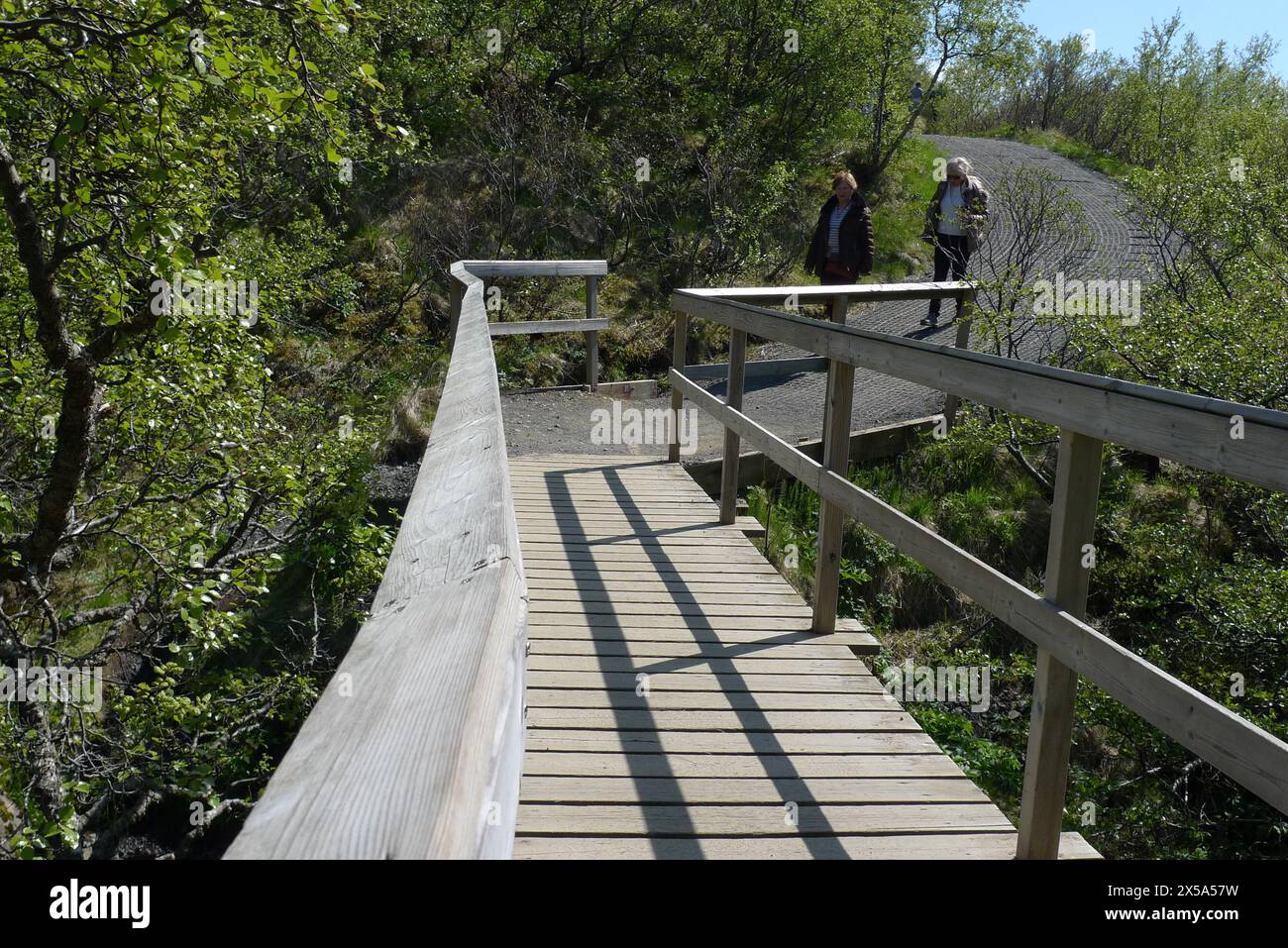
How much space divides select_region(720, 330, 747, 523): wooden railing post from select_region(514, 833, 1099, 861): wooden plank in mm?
3305

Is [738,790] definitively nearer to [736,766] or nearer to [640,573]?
[736,766]

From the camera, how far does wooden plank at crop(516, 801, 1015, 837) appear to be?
3111mm

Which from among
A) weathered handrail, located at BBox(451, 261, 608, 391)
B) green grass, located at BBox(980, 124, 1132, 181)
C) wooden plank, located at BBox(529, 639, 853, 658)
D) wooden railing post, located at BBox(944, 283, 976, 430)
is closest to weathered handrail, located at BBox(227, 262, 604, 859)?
wooden plank, located at BBox(529, 639, 853, 658)

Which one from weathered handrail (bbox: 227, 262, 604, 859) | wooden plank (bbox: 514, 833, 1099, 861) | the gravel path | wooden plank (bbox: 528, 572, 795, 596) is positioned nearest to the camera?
weathered handrail (bbox: 227, 262, 604, 859)

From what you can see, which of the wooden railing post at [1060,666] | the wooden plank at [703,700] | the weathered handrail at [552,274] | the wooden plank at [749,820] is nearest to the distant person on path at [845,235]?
the weathered handrail at [552,274]

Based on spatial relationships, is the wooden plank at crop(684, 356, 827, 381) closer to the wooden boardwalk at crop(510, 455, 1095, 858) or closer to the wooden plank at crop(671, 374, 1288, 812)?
the wooden boardwalk at crop(510, 455, 1095, 858)

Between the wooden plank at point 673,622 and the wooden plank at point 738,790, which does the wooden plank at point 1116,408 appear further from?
the wooden plank at point 673,622

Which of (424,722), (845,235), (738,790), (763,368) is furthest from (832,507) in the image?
(845,235)

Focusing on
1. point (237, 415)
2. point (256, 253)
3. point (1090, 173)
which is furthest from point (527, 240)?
point (1090, 173)

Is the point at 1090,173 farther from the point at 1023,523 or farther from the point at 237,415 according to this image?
the point at 237,415

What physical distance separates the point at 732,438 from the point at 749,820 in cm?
365

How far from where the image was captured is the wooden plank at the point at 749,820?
311cm

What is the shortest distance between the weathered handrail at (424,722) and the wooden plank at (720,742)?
207 centimetres
